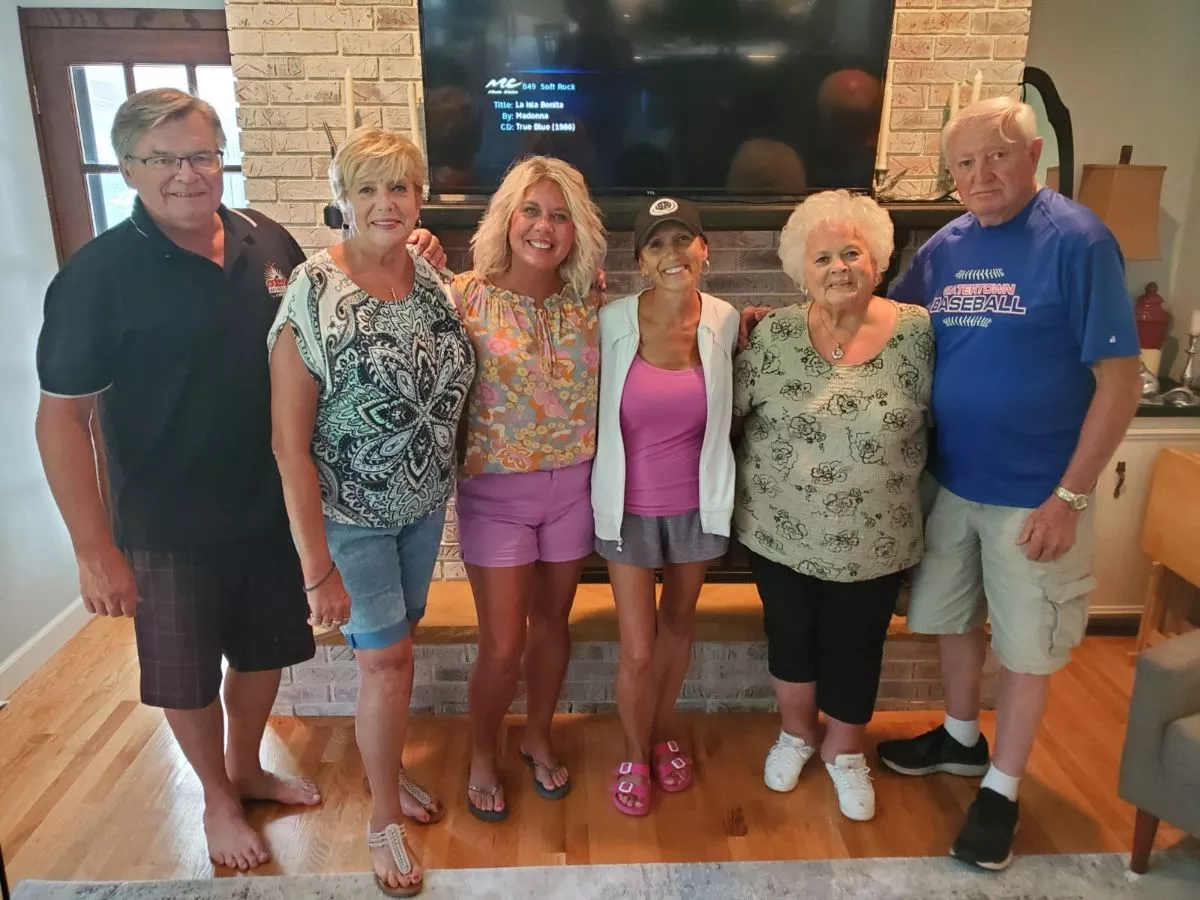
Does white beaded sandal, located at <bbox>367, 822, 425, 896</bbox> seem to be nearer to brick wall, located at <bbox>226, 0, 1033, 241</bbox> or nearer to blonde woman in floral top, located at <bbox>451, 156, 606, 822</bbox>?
blonde woman in floral top, located at <bbox>451, 156, 606, 822</bbox>

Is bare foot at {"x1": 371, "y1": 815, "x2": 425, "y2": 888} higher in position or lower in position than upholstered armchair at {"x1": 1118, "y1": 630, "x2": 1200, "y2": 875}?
lower

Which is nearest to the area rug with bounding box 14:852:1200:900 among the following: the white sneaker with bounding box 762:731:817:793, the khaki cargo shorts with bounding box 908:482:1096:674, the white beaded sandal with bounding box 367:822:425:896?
the white beaded sandal with bounding box 367:822:425:896

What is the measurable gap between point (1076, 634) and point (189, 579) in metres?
1.86

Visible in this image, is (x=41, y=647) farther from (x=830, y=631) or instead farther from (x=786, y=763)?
(x=830, y=631)

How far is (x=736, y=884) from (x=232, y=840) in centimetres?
111

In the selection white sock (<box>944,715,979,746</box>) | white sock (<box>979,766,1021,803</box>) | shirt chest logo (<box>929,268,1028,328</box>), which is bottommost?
white sock (<box>944,715,979,746</box>)

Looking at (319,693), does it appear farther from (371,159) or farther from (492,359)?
(371,159)

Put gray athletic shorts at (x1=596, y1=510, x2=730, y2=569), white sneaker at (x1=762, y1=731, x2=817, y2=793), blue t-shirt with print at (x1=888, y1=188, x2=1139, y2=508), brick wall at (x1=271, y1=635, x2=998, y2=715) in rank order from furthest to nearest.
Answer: brick wall at (x1=271, y1=635, x2=998, y2=715) < white sneaker at (x1=762, y1=731, x2=817, y2=793) < gray athletic shorts at (x1=596, y1=510, x2=730, y2=569) < blue t-shirt with print at (x1=888, y1=188, x2=1139, y2=508)

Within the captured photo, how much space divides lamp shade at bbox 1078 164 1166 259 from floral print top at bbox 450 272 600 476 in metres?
1.90

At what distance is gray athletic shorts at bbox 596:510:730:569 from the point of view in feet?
5.98

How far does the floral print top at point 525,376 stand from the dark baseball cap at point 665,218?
0.19m

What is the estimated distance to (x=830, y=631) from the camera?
189 centimetres

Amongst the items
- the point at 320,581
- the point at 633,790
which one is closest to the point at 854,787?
the point at 633,790

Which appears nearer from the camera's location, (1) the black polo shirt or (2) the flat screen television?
(1) the black polo shirt
